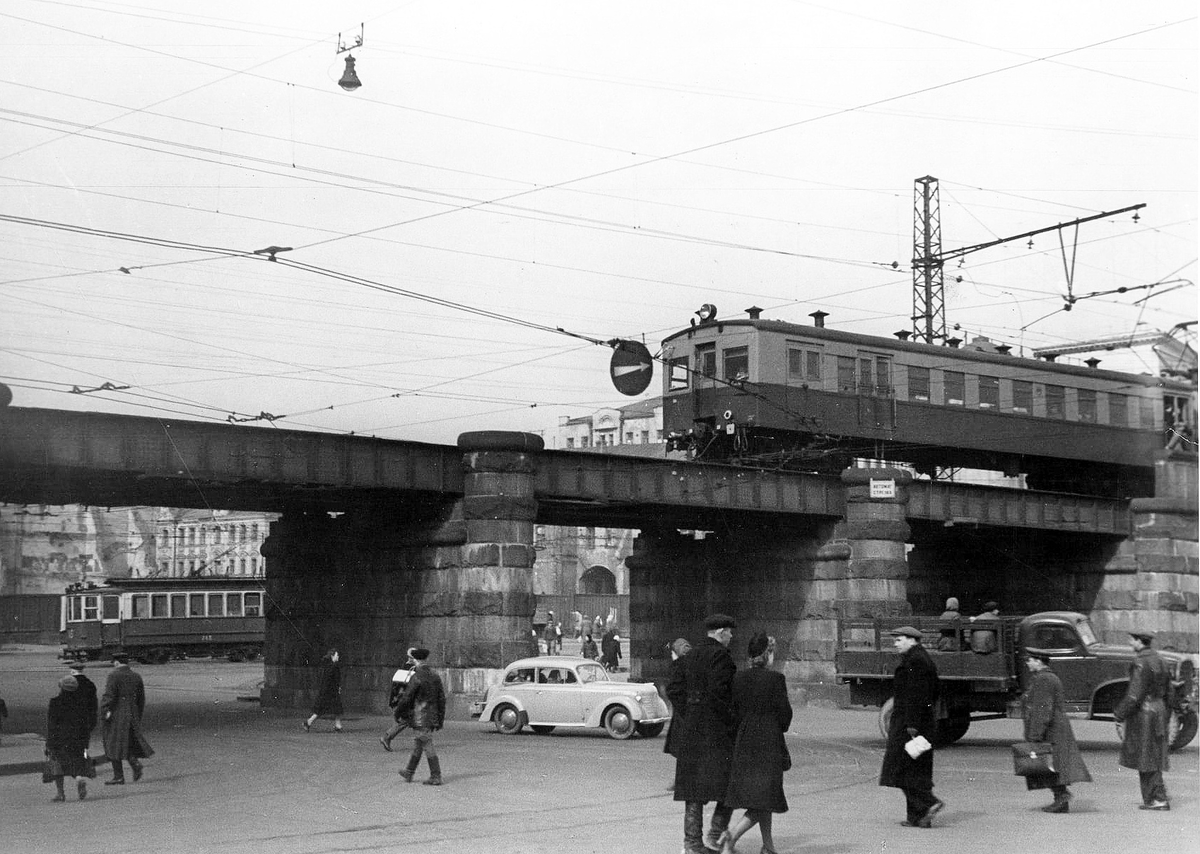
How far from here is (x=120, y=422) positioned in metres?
26.1

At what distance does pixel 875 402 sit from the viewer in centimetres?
3903

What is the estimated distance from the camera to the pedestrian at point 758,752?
10.8 m

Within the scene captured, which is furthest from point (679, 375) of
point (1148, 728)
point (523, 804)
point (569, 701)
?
point (1148, 728)

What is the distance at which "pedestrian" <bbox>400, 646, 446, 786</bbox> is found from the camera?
1627cm

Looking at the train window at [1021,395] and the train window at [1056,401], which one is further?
the train window at [1021,395]

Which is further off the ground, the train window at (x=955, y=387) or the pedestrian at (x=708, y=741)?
the train window at (x=955, y=387)

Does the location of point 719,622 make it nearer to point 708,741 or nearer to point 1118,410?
point 708,741

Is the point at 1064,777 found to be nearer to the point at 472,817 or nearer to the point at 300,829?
the point at 472,817

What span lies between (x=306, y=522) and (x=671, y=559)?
13.4 metres

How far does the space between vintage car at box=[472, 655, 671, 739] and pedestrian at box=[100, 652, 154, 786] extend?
9539mm

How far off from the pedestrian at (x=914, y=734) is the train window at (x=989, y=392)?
2972 cm

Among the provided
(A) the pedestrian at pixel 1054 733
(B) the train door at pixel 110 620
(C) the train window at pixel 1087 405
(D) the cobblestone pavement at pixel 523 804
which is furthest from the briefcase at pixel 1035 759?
(B) the train door at pixel 110 620

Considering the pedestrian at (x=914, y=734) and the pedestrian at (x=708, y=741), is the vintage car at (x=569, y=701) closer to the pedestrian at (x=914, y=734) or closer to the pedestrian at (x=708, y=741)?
the pedestrian at (x=914, y=734)

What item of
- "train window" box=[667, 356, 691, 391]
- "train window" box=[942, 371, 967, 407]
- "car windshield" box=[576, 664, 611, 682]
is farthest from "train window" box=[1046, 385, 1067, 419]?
"car windshield" box=[576, 664, 611, 682]
